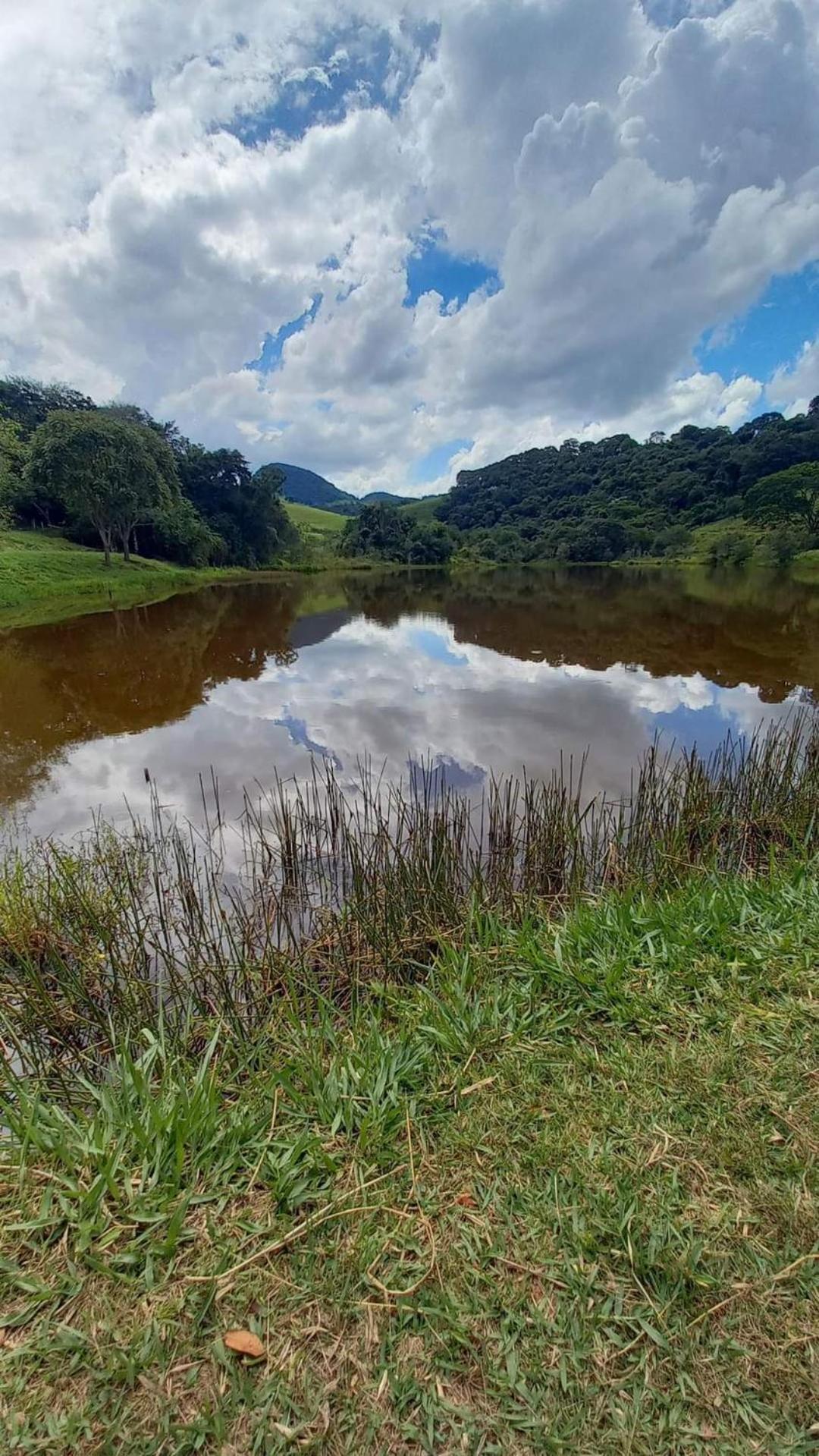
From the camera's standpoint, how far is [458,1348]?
1.35m

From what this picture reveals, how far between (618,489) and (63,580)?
80570mm

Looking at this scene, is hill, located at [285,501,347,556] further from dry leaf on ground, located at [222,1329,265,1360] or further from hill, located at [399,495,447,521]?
dry leaf on ground, located at [222,1329,265,1360]

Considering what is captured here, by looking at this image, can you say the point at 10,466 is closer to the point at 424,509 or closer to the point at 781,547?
the point at 781,547

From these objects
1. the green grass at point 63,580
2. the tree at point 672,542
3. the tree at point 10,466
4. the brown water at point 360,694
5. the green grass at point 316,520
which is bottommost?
the brown water at point 360,694

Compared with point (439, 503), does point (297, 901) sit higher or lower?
lower

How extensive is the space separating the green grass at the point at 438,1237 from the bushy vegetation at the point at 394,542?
60.9 m

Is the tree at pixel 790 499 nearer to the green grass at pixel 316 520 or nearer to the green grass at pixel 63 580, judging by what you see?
the green grass at pixel 316 520

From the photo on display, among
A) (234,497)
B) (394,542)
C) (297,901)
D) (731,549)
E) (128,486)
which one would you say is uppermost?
(234,497)

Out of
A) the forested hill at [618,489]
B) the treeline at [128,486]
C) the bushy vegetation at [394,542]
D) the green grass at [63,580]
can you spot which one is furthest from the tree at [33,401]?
the forested hill at [618,489]

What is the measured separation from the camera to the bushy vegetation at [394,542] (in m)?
60.7

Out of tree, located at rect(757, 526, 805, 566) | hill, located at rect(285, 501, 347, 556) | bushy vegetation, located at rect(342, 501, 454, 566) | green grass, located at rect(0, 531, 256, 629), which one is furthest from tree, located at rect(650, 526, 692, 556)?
green grass, located at rect(0, 531, 256, 629)

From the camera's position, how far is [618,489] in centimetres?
8469

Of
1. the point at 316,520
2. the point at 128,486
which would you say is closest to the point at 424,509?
the point at 316,520

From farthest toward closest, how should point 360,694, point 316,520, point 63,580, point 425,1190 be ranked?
point 316,520 → point 63,580 → point 360,694 → point 425,1190
